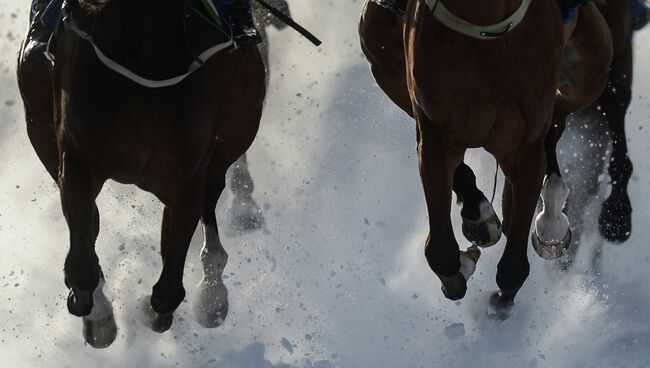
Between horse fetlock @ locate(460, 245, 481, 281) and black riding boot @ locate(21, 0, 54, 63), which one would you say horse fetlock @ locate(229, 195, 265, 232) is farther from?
horse fetlock @ locate(460, 245, 481, 281)

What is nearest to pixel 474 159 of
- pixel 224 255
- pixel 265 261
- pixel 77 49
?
pixel 265 261

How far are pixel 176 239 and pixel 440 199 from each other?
1.33 meters

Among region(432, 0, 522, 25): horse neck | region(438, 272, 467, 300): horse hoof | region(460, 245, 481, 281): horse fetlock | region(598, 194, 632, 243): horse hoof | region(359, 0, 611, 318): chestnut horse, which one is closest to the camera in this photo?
region(432, 0, 522, 25): horse neck

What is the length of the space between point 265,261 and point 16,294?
1629 millimetres

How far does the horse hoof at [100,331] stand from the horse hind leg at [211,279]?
895mm

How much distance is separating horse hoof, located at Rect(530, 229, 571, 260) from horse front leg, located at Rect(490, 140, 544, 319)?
0.87 meters

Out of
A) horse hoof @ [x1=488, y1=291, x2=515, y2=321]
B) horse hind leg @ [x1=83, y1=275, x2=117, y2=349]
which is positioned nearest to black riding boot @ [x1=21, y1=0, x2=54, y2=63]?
horse hind leg @ [x1=83, y1=275, x2=117, y2=349]

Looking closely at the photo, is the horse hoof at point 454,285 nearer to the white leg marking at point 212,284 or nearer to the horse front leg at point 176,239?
the horse front leg at point 176,239

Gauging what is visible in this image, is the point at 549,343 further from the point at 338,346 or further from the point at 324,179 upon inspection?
the point at 324,179

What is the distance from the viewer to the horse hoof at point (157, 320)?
10069 millimetres

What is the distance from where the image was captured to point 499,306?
394 inches

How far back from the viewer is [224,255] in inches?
435

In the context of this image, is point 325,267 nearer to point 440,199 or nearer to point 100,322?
point 100,322

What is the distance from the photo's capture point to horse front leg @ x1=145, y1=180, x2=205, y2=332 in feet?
31.7
